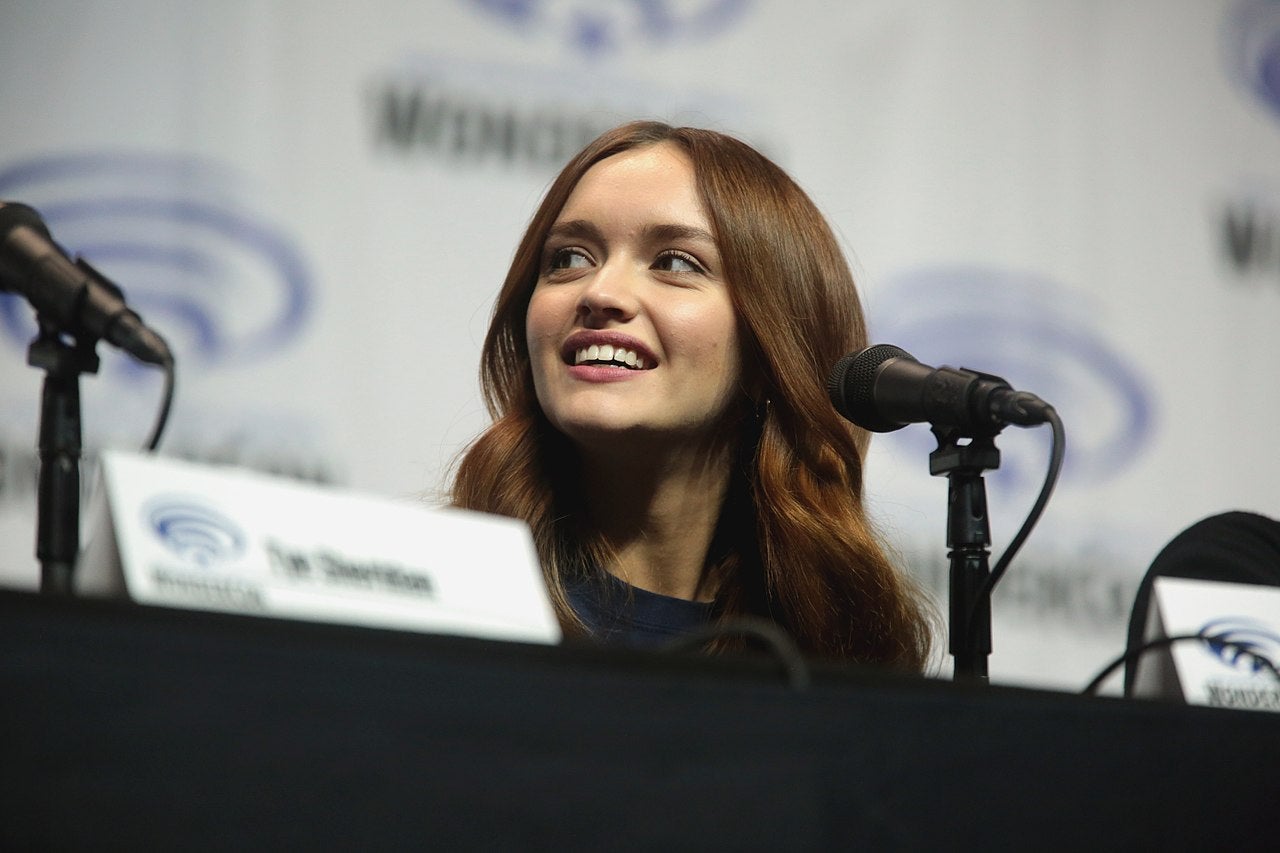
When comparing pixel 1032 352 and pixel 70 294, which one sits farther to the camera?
pixel 1032 352

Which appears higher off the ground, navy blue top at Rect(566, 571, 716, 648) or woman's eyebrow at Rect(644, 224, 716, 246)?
woman's eyebrow at Rect(644, 224, 716, 246)

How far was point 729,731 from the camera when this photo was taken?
2.61 feet

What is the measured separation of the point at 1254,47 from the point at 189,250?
8.15ft

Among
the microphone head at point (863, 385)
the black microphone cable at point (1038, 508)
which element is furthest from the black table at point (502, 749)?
the microphone head at point (863, 385)

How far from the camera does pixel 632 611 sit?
1868mm

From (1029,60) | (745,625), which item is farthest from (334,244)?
(745,625)

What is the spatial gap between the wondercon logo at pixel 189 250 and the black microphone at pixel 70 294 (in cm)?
130

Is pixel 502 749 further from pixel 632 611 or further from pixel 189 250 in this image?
pixel 189 250

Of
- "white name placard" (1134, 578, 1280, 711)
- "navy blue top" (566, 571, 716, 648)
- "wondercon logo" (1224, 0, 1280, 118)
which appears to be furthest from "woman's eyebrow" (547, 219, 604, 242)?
"wondercon logo" (1224, 0, 1280, 118)

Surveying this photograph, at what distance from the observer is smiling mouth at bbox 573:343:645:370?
1.86 meters

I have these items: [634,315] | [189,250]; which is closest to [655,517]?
[634,315]

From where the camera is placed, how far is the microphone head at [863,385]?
1.41 metres

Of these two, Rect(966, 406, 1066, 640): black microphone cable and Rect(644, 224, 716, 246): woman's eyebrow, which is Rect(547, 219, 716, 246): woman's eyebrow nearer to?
Rect(644, 224, 716, 246): woman's eyebrow

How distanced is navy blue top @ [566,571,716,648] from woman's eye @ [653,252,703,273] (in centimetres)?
44
